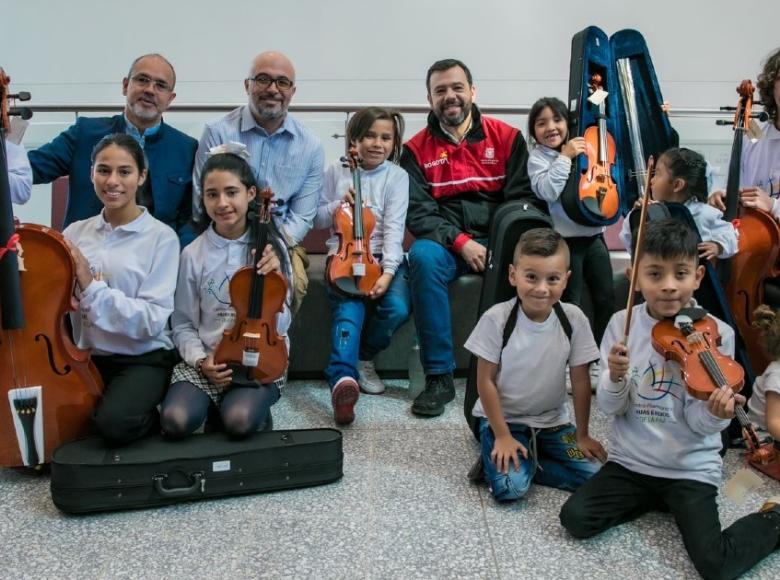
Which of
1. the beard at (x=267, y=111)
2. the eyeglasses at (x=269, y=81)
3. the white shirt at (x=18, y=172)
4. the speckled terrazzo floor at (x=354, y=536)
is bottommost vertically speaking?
the speckled terrazzo floor at (x=354, y=536)

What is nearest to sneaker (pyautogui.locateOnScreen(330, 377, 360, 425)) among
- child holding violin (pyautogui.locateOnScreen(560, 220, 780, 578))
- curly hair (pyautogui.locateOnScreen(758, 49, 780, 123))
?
child holding violin (pyautogui.locateOnScreen(560, 220, 780, 578))

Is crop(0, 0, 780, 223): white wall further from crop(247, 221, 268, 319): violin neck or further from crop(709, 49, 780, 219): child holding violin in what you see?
crop(247, 221, 268, 319): violin neck

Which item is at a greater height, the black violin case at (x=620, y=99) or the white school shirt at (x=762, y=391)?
the black violin case at (x=620, y=99)

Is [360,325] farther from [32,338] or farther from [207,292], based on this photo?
[32,338]

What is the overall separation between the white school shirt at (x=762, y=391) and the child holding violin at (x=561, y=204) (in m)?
0.62

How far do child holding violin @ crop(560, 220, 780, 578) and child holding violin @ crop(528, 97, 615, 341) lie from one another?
2.36 feet

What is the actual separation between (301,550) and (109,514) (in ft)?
1.58

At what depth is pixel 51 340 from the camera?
5.13ft

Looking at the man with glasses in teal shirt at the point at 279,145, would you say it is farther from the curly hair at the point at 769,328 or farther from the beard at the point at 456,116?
the curly hair at the point at 769,328

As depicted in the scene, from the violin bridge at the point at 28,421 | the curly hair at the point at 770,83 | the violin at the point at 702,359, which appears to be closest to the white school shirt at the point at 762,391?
the violin at the point at 702,359

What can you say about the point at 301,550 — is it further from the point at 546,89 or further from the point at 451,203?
the point at 546,89

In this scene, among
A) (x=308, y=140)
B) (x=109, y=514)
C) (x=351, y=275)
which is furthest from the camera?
(x=308, y=140)

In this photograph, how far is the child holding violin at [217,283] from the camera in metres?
1.75

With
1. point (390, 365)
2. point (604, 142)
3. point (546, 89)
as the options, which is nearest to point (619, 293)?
point (604, 142)
